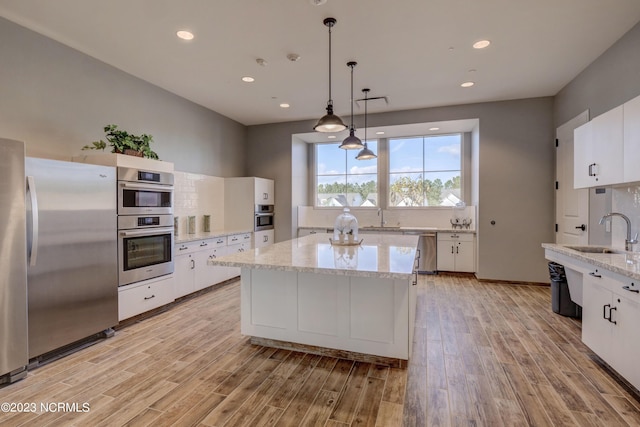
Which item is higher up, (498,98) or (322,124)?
(498,98)

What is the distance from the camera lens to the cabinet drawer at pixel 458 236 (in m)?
5.60

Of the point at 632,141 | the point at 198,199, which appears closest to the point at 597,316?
the point at 632,141

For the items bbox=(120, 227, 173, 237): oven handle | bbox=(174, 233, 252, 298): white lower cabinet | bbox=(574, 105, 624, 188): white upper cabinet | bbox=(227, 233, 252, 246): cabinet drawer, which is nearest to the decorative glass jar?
bbox=(174, 233, 252, 298): white lower cabinet

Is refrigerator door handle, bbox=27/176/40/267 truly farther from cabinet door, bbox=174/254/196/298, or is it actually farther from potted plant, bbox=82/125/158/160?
cabinet door, bbox=174/254/196/298

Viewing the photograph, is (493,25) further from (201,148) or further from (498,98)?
(201,148)

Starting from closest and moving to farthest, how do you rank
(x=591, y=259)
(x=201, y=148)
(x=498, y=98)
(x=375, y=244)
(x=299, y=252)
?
(x=591, y=259)
(x=299, y=252)
(x=375, y=244)
(x=498, y=98)
(x=201, y=148)

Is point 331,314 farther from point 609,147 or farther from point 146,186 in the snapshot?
point 609,147

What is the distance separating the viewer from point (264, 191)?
6.08 metres

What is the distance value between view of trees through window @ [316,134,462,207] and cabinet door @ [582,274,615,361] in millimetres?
3804

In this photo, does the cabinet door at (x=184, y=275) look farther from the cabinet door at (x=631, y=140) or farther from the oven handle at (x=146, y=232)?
the cabinet door at (x=631, y=140)

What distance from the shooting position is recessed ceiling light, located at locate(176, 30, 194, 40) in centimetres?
303

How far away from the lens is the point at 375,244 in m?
3.25

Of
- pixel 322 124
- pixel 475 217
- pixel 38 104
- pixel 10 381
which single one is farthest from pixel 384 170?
pixel 10 381

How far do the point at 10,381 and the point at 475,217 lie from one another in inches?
244
